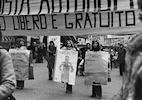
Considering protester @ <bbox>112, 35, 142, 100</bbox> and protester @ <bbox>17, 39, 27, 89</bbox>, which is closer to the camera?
Result: protester @ <bbox>112, 35, 142, 100</bbox>

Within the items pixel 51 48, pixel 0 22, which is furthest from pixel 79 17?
pixel 51 48

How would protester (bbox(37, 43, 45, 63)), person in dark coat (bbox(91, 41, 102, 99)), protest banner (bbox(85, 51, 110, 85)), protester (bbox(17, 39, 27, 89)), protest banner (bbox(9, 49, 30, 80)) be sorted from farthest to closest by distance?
protester (bbox(37, 43, 45, 63))
protester (bbox(17, 39, 27, 89))
protest banner (bbox(9, 49, 30, 80))
person in dark coat (bbox(91, 41, 102, 99))
protest banner (bbox(85, 51, 110, 85))

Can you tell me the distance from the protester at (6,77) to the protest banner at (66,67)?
7004mm

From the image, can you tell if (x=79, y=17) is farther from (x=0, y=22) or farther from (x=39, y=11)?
(x=0, y=22)

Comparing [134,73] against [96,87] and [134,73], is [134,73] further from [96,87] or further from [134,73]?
[96,87]

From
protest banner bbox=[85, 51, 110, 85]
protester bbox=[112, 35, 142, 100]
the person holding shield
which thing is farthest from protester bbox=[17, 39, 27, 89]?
protester bbox=[112, 35, 142, 100]

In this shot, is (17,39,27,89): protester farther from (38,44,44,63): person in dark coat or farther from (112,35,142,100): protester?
(38,44,44,63): person in dark coat

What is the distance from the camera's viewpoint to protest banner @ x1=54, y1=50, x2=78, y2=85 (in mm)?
9500

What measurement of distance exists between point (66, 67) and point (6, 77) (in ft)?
23.6

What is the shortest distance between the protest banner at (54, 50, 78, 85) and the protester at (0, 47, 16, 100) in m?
7.00

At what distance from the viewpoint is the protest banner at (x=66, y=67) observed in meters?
9.50

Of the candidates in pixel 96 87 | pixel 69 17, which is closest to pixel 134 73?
pixel 69 17

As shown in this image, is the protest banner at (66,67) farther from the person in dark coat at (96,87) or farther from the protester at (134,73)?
the protester at (134,73)

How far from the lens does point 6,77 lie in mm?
2449
